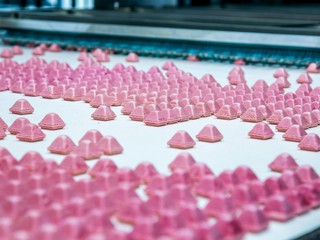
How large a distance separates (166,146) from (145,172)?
50 centimetres

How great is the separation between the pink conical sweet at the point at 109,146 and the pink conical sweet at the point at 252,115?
78 cm

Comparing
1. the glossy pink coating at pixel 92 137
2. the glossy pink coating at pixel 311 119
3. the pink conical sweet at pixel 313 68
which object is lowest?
the pink conical sweet at pixel 313 68

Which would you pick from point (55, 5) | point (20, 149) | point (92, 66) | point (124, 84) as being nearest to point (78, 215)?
point (20, 149)

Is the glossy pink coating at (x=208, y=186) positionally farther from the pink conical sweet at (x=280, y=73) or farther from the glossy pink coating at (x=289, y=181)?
the pink conical sweet at (x=280, y=73)

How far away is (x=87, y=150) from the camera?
2.27m

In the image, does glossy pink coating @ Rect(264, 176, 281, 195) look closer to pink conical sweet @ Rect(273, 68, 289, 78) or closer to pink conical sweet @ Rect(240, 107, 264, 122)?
pink conical sweet @ Rect(240, 107, 264, 122)

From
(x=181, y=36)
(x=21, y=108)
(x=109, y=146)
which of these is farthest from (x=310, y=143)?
(x=181, y=36)

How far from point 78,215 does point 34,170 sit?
45 centimetres

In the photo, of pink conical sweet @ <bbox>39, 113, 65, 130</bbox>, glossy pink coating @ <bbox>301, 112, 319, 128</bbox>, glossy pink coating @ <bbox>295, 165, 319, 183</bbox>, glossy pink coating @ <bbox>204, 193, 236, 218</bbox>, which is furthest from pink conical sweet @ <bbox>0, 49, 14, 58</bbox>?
glossy pink coating @ <bbox>204, 193, 236, 218</bbox>

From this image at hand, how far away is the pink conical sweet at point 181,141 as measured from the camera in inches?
96.8

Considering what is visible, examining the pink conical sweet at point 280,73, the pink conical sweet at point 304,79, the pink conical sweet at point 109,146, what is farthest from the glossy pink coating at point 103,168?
the pink conical sweet at point 280,73

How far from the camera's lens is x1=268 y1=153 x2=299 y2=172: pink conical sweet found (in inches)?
85.6

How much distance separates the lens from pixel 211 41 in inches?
193

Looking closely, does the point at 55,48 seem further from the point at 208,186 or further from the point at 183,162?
the point at 208,186
